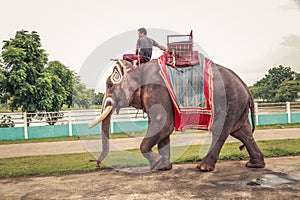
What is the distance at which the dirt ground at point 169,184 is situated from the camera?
432 cm

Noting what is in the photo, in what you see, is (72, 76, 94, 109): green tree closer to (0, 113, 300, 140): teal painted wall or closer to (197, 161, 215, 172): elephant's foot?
(197, 161, 215, 172): elephant's foot

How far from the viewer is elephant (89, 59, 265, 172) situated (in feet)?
18.9

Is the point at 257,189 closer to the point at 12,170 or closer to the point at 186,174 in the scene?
the point at 186,174

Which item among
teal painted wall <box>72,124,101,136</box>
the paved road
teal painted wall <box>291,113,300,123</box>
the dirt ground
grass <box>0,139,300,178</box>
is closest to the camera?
the dirt ground

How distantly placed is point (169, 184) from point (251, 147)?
2201 millimetres

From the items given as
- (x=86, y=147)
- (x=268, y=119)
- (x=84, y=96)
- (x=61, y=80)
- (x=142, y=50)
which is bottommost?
(x=86, y=147)

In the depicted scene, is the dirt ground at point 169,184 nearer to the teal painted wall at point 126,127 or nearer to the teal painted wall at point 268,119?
the teal painted wall at point 126,127

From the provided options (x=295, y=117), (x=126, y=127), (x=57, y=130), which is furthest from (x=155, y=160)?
(x=295, y=117)

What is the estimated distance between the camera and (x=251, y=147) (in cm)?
621

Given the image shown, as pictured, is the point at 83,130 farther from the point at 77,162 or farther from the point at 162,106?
the point at 162,106

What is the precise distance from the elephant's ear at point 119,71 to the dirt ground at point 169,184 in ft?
5.95

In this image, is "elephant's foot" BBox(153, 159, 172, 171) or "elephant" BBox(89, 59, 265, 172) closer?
"elephant" BBox(89, 59, 265, 172)

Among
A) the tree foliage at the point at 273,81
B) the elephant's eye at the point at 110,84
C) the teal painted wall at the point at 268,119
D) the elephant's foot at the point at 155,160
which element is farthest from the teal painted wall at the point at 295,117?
the tree foliage at the point at 273,81

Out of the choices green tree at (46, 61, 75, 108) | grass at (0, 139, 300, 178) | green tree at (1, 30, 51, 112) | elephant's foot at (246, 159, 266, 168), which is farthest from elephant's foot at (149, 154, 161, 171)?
green tree at (46, 61, 75, 108)
